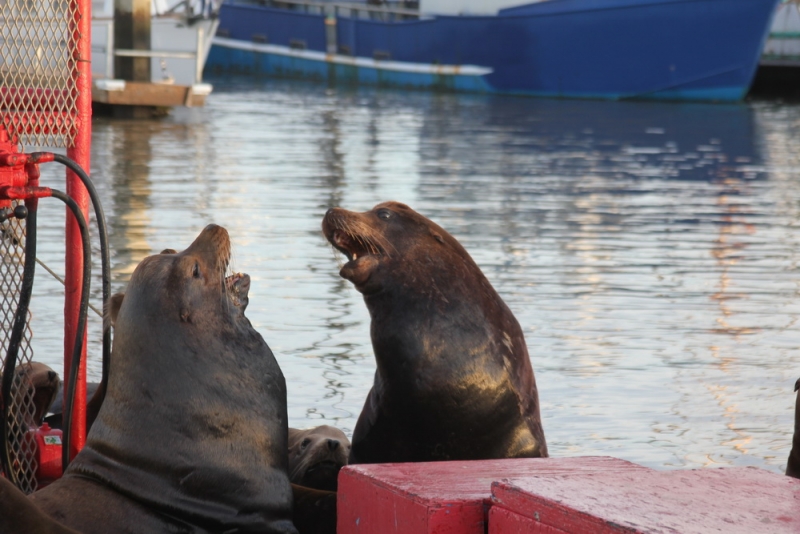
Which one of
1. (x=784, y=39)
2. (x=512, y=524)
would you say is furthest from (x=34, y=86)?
(x=784, y=39)

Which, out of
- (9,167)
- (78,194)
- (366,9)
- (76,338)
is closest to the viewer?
(9,167)

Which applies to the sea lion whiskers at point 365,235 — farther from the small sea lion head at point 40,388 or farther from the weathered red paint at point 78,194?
the small sea lion head at point 40,388

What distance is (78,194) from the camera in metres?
4.35

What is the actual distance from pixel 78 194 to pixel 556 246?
6.58 m

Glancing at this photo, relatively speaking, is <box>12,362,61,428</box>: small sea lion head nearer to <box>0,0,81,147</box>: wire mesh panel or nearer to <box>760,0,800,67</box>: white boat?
<box>0,0,81,147</box>: wire mesh panel

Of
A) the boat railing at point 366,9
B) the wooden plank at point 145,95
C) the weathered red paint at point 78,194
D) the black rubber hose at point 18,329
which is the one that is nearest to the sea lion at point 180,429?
the black rubber hose at point 18,329

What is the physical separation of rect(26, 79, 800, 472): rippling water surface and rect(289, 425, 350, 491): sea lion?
2.22 ft

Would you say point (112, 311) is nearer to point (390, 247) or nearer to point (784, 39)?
point (390, 247)

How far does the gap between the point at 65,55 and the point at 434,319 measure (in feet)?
4.57

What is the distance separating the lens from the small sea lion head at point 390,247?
14.4 feet

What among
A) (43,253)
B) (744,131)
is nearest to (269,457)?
(43,253)

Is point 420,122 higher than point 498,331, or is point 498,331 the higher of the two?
point 498,331

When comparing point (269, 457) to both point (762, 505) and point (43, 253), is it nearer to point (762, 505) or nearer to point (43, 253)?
point (762, 505)

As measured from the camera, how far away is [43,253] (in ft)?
31.1
